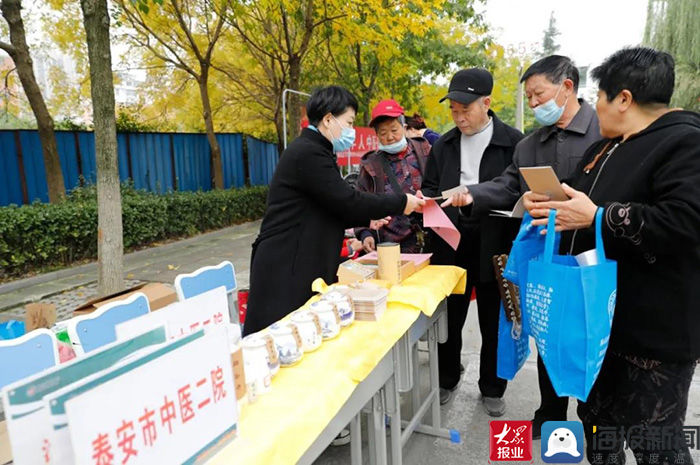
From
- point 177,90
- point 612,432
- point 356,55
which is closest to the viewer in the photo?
point 612,432

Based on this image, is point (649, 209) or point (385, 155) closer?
point (649, 209)

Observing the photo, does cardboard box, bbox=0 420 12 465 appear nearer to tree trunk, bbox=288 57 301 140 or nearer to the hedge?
the hedge

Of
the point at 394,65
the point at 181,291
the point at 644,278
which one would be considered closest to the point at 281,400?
the point at 181,291

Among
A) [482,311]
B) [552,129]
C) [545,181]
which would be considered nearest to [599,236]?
[545,181]

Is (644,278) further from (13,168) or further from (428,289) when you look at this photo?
(13,168)

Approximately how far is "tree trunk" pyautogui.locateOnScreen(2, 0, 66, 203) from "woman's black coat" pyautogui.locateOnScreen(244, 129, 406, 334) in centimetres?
617

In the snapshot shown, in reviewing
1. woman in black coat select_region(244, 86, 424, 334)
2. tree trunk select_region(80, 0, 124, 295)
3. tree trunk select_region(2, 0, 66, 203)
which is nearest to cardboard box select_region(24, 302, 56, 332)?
woman in black coat select_region(244, 86, 424, 334)

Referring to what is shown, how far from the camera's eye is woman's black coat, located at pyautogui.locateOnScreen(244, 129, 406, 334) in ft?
6.77

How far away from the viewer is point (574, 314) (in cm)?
140

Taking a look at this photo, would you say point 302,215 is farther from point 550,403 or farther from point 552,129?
point 550,403

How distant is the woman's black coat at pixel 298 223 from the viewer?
6.77 ft

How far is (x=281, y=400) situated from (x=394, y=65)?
31.3ft

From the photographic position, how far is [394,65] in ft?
32.2

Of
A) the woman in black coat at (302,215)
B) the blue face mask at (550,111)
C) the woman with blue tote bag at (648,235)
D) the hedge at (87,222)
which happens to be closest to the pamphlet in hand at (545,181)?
the woman with blue tote bag at (648,235)
